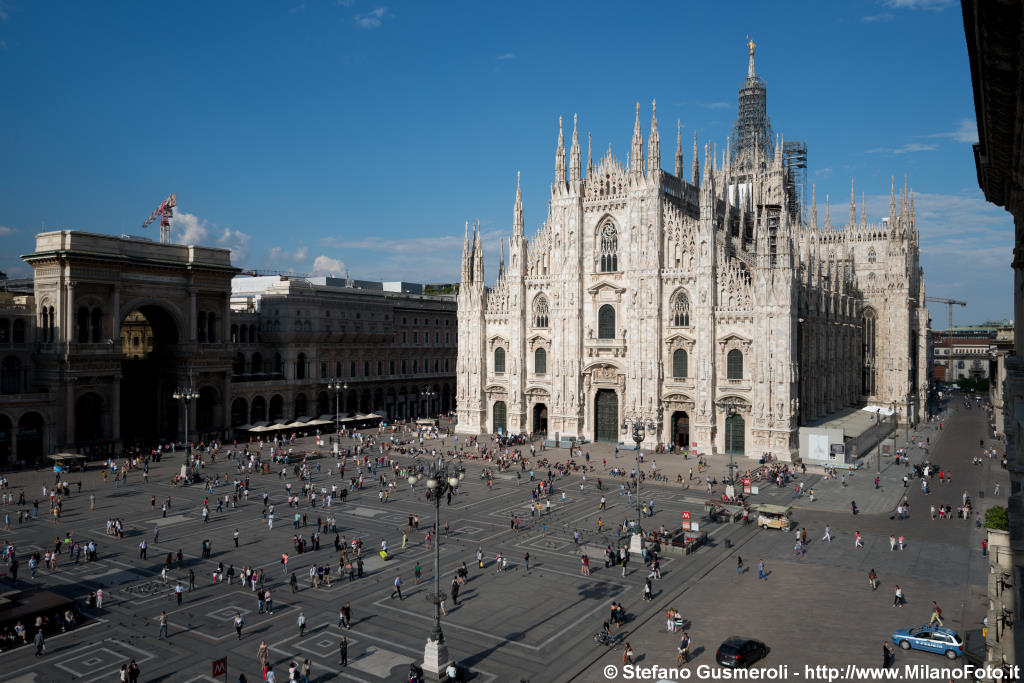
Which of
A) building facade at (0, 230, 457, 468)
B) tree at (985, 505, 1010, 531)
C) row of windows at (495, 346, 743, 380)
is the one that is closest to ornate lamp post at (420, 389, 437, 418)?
building facade at (0, 230, 457, 468)

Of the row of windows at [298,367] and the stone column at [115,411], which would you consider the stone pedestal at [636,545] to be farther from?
the row of windows at [298,367]

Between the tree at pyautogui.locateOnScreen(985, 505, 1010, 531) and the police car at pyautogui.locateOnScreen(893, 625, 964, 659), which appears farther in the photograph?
the tree at pyautogui.locateOnScreen(985, 505, 1010, 531)

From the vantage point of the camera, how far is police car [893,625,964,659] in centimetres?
→ 2347

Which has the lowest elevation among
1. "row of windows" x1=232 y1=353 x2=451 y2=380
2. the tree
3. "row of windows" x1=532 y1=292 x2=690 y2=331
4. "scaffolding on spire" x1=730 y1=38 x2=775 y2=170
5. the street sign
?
the street sign

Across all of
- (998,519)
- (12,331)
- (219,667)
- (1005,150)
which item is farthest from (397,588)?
(12,331)

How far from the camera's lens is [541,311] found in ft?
231

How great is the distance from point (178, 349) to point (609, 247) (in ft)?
128

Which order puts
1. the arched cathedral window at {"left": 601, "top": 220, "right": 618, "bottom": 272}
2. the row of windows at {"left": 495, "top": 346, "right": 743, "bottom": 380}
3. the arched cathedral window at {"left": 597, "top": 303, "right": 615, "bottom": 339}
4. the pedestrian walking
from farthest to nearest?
the arched cathedral window at {"left": 597, "top": 303, "right": 615, "bottom": 339}
the arched cathedral window at {"left": 601, "top": 220, "right": 618, "bottom": 272}
the row of windows at {"left": 495, "top": 346, "right": 743, "bottom": 380}
the pedestrian walking

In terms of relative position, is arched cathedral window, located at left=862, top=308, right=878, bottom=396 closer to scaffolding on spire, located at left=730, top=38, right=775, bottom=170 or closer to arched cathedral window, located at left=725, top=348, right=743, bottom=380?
scaffolding on spire, located at left=730, top=38, right=775, bottom=170

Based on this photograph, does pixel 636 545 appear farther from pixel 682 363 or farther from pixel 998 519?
pixel 682 363

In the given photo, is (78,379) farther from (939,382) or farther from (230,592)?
(939,382)

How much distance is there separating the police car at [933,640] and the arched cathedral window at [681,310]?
3952cm

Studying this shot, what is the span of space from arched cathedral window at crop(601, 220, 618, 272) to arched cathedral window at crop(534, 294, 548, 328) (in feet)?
21.5

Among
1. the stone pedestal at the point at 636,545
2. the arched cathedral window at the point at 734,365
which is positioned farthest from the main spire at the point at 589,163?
the stone pedestal at the point at 636,545
